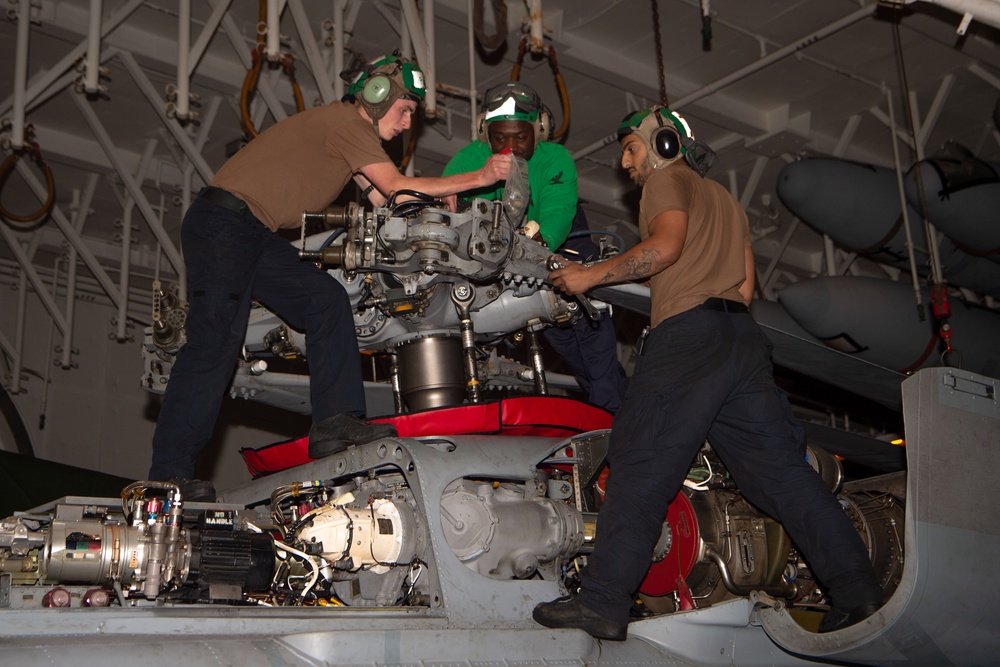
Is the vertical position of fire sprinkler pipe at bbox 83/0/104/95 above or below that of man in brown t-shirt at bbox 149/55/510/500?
above

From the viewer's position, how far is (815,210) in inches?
424

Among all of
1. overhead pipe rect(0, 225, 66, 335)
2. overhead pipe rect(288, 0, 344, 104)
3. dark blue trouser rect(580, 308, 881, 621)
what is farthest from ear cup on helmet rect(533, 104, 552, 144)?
overhead pipe rect(0, 225, 66, 335)

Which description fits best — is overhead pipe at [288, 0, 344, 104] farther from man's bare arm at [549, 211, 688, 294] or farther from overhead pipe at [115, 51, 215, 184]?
man's bare arm at [549, 211, 688, 294]

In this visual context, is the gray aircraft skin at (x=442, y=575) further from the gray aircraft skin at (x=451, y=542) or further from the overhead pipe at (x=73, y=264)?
the overhead pipe at (x=73, y=264)

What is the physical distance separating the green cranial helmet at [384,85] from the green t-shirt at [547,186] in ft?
2.56

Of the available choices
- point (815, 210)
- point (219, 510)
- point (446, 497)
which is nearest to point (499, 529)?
point (446, 497)

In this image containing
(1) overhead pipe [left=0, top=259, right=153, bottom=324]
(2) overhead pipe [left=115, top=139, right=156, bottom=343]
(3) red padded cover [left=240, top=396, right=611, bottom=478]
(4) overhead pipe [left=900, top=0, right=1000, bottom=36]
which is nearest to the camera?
(3) red padded cover [left=240, top=396, right=611, bottom=478]

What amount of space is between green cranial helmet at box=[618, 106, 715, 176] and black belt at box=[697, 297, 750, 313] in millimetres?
705

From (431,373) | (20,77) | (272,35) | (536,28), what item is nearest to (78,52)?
(20,77)

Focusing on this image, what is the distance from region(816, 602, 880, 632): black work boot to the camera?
3898 mm

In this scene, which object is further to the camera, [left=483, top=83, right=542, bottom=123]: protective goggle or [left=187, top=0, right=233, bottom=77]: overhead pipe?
[left=187, top=0, right=233, bottom=77]: overhead pipe

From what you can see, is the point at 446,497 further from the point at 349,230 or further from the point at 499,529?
the point at 349,230

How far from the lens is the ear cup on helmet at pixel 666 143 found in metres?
4.51

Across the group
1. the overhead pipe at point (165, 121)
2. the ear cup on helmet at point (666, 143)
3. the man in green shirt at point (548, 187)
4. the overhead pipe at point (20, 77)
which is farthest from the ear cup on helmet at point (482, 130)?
the overhead pipe at point (20, 77)
